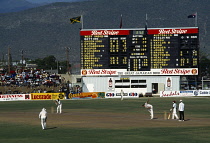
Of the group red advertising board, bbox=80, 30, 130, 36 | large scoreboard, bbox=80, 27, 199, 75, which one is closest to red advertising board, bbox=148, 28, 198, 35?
large scoreboard, bbox=80, 27, 199, 75

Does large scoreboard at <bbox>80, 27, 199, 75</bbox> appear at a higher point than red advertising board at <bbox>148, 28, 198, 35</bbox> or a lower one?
lower

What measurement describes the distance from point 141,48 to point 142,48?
0.20 meters

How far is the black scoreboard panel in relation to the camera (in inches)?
3656

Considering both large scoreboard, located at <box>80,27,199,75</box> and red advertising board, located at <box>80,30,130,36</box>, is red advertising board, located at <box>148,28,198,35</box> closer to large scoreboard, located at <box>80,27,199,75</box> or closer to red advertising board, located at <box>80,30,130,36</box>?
large scoreboard, located at <box>80,27,199,75</box>

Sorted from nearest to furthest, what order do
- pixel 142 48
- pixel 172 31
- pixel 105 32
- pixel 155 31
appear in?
pixel 172 31, pixel 155 31, pixel 142 48, pixel 105 32

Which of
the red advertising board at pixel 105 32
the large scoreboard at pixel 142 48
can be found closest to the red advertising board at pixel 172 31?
the large scoreboard at pixel 142 48

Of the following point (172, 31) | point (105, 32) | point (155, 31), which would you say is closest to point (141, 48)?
point (155, 31)

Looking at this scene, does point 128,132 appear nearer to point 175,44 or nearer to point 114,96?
point 175,44

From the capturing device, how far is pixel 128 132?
39.8 metres

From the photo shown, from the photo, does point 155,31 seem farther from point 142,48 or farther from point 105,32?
point 105,32

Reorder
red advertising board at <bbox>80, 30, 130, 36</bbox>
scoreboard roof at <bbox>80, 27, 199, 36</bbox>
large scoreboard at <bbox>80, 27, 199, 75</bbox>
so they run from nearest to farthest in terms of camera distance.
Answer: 1. scoreboard roof at <bbox>80, 27, 199, 36</bbox>
2. large scoreboard at <bbox>80, 27, 199, 75</bbox>
3. red advertising board at <bbox>80, 30, 130, 36</bbox>

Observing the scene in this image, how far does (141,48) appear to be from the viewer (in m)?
93.9

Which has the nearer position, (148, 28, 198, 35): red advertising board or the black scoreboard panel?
(148, 28, 198, 35): red advertising board

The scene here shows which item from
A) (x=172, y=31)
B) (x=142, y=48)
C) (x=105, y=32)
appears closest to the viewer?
(x=172, y=31)
